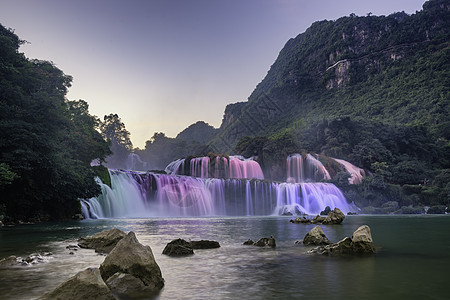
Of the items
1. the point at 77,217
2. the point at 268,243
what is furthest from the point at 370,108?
the point at 268,243

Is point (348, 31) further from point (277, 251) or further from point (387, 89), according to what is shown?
point (277, 251)

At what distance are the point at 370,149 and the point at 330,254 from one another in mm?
55887

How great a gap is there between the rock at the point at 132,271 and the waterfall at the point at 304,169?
166 feet

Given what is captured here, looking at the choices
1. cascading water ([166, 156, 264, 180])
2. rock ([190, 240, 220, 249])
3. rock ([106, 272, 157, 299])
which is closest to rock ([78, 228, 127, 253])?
rock ([190, 240, 220, 249])

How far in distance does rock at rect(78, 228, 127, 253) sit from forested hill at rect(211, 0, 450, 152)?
66326 millimetres

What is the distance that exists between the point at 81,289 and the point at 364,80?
391 feet

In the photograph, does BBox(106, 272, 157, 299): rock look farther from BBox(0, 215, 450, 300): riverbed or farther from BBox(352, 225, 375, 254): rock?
BBox(352, 225, 375, 254): rock

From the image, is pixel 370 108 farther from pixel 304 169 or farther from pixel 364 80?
pixel 304 169

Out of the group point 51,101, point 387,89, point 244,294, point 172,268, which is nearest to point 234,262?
point 172,268

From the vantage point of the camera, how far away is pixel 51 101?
19.5m

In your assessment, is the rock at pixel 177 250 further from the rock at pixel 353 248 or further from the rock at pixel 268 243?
the rock at pixel 353 248

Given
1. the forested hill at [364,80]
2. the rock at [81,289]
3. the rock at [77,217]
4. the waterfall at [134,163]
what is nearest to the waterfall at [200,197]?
the rock at [77,217]

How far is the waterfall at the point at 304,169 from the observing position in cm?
5369

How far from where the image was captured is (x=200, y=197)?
120ft
